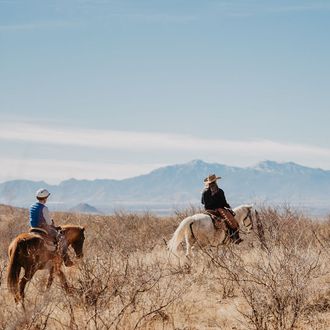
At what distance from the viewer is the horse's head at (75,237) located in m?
11.2

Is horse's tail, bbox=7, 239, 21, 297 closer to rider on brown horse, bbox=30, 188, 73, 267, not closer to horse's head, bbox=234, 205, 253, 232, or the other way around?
rider on brown horse, bbox=30, 188, 73, 267

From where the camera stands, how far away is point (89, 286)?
7.46 meters

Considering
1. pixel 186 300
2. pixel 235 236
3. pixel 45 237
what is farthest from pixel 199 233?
pixel 186 300

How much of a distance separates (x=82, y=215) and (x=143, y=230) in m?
6.46

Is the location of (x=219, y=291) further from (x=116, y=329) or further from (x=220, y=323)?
(x=116, y=329)

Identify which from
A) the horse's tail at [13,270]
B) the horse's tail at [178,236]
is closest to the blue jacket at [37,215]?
the horse's tail at [13,270]

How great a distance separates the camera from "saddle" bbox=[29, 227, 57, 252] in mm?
9398

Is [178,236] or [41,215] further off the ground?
[41,215]

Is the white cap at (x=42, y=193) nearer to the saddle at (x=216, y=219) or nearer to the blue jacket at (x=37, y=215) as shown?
the blue jacket at (x=37, y=215)

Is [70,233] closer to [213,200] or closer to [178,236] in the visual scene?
[178,236]

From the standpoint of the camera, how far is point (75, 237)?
11344mm

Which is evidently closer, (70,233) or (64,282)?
(64,282)

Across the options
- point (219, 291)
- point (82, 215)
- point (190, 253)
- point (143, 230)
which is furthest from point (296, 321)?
point (82, 215)

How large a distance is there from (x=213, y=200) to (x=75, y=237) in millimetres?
3891
